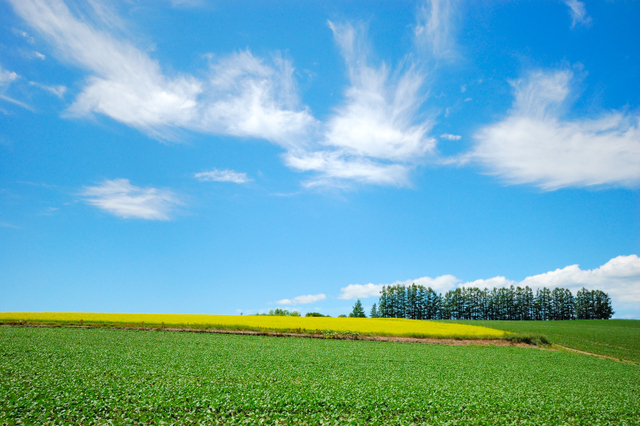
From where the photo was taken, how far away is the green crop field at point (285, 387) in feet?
40.0

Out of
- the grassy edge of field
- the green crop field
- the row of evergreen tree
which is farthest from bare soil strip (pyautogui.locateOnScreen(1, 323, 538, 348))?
the row of evergreen tree

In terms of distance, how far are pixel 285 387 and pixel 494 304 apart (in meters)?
122

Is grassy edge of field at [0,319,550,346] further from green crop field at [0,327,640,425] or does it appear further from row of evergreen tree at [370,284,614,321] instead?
row of evergreen tree at [370,284,614,321]

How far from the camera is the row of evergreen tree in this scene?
111688 millimetres

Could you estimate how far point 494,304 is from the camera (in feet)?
386

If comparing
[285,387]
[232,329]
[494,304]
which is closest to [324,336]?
[232,329]

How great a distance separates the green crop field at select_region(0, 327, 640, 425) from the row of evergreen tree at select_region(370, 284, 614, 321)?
8673cm

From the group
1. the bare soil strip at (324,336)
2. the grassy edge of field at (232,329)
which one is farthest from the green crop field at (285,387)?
the grassy edge of field at (232,329)

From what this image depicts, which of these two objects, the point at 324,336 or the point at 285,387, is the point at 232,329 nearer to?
the point at 324,336

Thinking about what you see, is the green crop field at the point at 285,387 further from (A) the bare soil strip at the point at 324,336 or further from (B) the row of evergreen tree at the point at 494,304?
(B) the row of evergreen tree at the point at 494,304

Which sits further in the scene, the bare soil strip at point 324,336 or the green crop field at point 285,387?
the bare soil strip at point 324,336

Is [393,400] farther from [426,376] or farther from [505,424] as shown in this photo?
[426,376]

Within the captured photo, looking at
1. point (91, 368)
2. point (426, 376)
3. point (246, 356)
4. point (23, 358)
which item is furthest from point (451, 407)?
point (23, 358)

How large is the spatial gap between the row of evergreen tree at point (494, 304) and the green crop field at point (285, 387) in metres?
86.7
